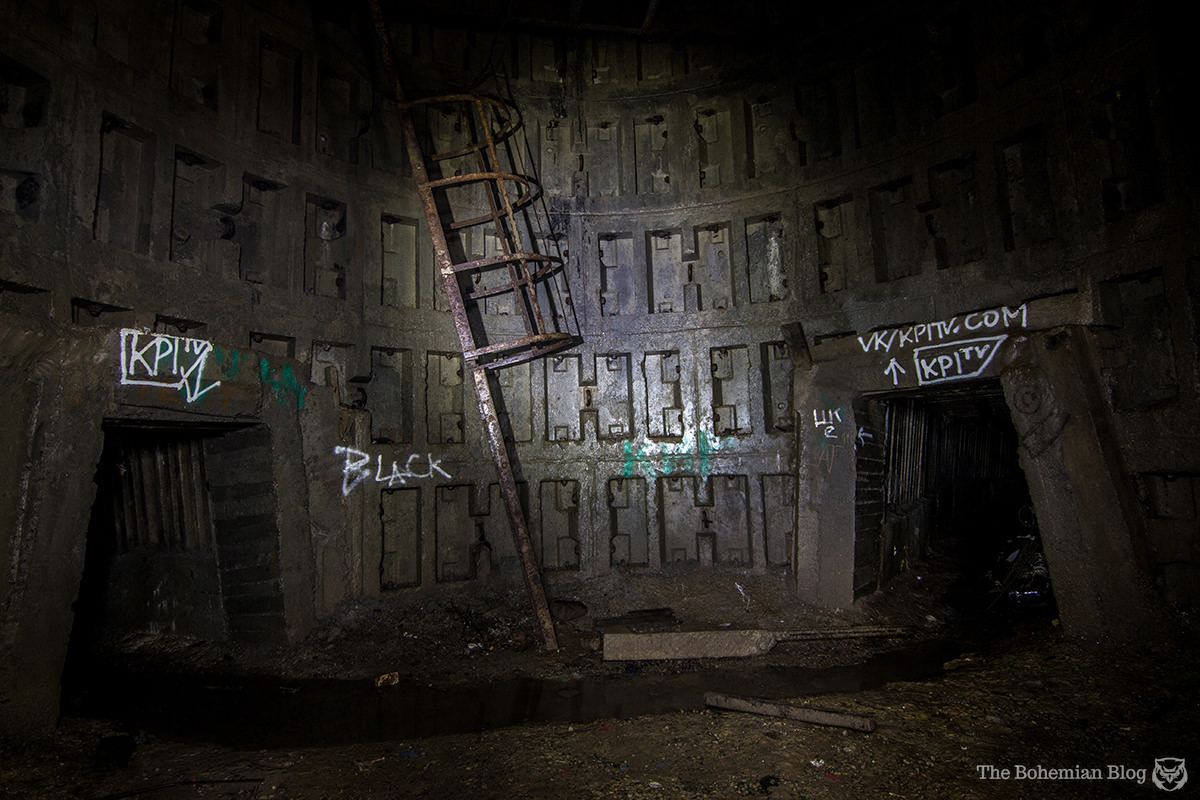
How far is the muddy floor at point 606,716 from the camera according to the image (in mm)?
3711

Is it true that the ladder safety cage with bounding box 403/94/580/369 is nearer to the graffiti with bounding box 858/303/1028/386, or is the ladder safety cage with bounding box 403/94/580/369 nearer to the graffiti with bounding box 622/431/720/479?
the graffiti with bounding box 622/431/720/479

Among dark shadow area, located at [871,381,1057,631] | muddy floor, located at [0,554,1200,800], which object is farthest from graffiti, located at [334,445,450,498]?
dark shadow area, located at [871,381,1057,631]

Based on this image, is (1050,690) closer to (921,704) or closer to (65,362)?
(921,704)

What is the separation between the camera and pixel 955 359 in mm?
6441

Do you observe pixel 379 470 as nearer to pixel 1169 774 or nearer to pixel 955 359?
pixel 955 359

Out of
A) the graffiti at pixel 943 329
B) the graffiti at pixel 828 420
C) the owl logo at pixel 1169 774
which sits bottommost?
the owl logo at pixel 1169 774

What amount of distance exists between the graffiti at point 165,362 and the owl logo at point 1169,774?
25.0 ft

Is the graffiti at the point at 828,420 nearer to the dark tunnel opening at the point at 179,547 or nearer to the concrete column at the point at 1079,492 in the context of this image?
the concrete column at the point at 1079,492

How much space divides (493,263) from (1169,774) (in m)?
7.57

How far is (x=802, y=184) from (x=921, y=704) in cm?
649

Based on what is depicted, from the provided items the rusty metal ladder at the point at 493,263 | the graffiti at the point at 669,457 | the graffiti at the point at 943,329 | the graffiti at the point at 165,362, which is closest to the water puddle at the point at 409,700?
the rusty metal ladder at the point at 493,263

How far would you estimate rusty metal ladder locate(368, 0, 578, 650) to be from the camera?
7.44m

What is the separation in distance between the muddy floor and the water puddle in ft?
0.09

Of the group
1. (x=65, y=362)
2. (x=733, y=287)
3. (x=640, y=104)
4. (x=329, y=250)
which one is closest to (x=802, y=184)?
(x=733, y=287)
